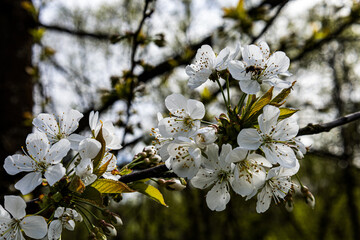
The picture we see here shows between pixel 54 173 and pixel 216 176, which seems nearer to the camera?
pixel 54 173

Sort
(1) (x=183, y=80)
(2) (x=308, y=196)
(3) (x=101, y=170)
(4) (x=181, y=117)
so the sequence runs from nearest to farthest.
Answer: (3) (x=101, y=170) < (4) (x=181, y=117) < (2) (x=308, y=196) < (1) (x=183, y=80)

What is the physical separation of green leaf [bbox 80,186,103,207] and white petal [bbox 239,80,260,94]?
0.63m

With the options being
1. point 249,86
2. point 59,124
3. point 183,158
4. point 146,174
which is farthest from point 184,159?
point 59,124

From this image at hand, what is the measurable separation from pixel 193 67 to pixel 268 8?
1.56 metres

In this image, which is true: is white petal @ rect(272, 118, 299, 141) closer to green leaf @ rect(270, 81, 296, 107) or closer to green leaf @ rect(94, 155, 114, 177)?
green leaf @ rect(270, 81, 296, 107)

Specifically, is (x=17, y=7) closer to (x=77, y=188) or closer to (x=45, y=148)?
(x=45, y=148)

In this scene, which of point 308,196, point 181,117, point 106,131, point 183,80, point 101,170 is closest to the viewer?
point 101,170

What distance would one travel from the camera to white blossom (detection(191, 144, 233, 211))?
3.41 ft

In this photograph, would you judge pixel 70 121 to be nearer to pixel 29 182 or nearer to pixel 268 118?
pixel 29 182

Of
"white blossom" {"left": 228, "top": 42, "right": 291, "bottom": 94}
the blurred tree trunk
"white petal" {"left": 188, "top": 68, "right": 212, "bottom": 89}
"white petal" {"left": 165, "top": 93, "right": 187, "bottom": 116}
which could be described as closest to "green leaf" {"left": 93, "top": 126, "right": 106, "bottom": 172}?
"white petal" {"left": 165, "top": 93, "right": 187, "bottom": 116}

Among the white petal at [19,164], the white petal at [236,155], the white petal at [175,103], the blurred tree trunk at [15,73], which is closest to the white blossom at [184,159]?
the white petal at [236,155]

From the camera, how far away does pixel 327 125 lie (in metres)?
1.17

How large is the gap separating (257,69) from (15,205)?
999 mm

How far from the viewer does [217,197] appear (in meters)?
1.25
